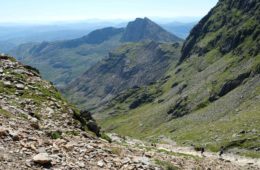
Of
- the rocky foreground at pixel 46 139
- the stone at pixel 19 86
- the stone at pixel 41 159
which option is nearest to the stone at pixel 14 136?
the rocky foreground at pixel 46 139

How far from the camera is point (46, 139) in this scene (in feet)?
81.9

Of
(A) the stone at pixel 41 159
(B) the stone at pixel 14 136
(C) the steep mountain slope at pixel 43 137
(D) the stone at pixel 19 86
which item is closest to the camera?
(A) the stone at pixel 41 159

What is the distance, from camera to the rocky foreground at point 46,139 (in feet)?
68.7

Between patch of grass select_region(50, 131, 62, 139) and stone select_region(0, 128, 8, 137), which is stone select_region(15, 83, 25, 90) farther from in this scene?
stone select_region(0, 128, 8, 137)

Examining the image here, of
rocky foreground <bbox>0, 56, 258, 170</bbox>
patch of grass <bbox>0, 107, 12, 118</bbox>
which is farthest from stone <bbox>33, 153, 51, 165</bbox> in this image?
patch of grass <bbox>0, 107, 12, 118</bbox>

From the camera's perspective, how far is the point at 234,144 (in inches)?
3794

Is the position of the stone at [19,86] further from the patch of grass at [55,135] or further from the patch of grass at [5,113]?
the patch of grass at [55,135]

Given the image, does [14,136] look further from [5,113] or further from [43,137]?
[5,113]

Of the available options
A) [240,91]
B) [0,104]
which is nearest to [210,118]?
[240,91]

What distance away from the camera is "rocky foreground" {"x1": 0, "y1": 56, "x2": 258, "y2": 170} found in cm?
2095

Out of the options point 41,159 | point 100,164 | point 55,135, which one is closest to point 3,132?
point 41,159

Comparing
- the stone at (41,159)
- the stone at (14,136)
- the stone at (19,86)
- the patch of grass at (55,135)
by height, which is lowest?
the patch of grass at (55,135)

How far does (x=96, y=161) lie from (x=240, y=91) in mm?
156847

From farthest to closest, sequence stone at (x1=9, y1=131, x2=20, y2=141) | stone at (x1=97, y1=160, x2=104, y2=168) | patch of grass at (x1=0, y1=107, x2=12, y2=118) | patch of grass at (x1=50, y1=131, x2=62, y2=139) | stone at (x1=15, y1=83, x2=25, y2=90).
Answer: stone at (x1=15, y1=83, x2=25, y2=90) → patch of grass at (x1=0, y1=107, x2=12, y2=118) → patch of grass at (x1=50, y1=131, x2=62, y2=139) → stone at (x1=97, y1=160, x2=104, y2=168) → stone at (x1=9, y1=131, x2=20, y2=141)
